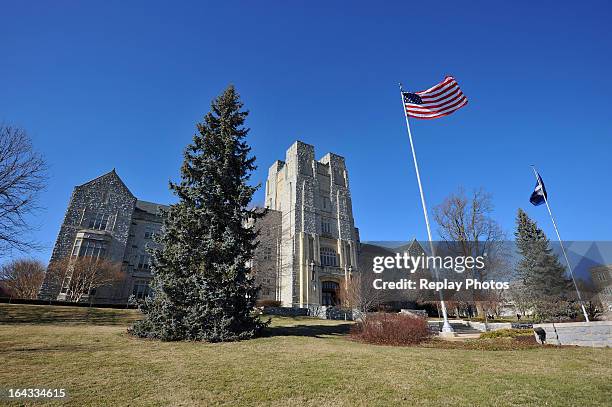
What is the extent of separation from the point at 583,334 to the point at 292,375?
12719 millimetres

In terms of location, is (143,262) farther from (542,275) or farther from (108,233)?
(542,275)

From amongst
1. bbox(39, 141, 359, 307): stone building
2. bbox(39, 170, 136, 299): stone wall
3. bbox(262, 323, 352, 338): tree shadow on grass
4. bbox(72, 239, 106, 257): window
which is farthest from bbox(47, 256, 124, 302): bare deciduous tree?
bbox(262, 323, 352, 338): tree shadow on grass

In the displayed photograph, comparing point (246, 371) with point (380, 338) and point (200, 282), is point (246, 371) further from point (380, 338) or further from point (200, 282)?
point (380, 338)

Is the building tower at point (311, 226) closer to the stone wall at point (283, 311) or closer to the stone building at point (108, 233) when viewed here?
the stone wall at point (283, 311)

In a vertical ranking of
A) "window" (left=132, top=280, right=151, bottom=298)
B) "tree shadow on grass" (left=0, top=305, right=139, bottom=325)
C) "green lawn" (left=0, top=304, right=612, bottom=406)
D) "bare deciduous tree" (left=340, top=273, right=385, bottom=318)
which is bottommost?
"green lawn" (left=0, top=304, right=612, bottom=406)

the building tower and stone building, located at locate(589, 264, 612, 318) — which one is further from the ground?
the building tower

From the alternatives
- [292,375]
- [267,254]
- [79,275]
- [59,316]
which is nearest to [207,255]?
[292,375]

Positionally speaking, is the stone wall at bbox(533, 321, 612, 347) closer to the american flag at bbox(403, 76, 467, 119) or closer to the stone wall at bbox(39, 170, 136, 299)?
the american flag at bbox(403, 76, 467, 119)

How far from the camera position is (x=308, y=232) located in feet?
140

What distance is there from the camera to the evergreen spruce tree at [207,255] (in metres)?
12.1

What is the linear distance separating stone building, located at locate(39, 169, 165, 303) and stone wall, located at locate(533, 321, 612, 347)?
1301 inches

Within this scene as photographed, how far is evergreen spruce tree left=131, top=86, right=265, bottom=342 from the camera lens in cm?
1211

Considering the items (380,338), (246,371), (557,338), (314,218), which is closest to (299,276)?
(314,218)

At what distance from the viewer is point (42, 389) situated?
212 inches
